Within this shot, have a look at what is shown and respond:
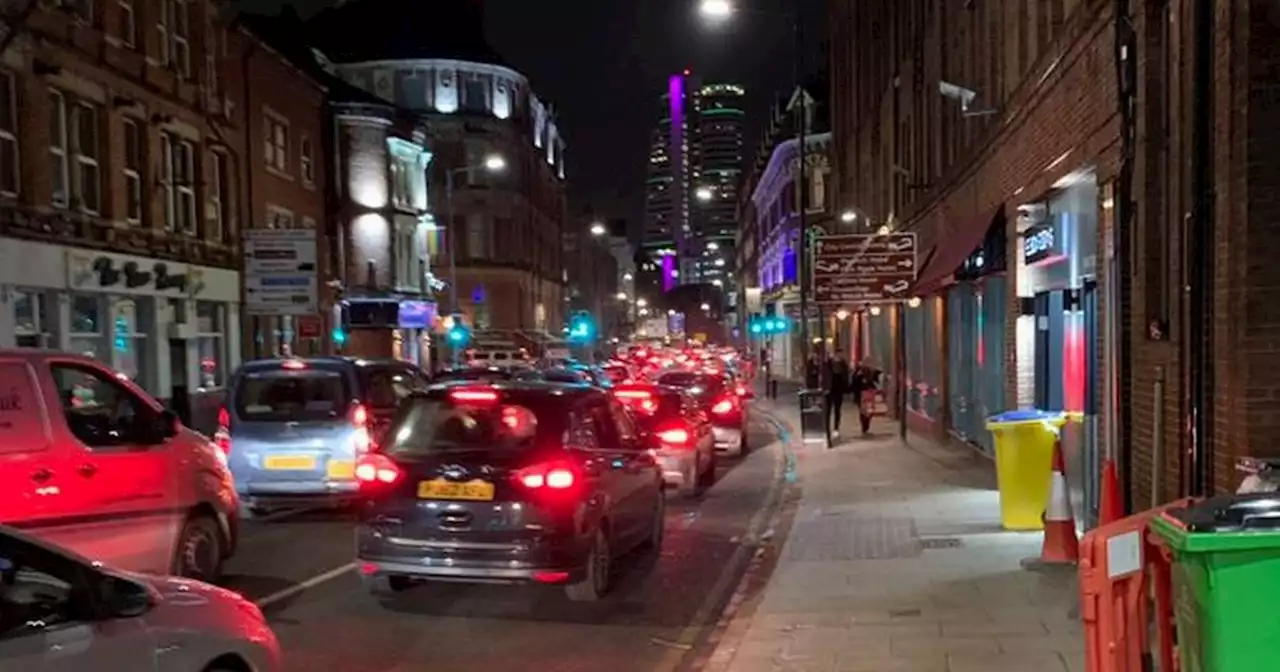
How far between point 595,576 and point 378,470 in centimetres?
182

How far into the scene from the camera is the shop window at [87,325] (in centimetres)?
2328

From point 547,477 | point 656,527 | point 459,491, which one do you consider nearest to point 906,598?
point 547,477

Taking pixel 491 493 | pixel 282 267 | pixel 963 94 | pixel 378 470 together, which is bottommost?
pixel 491 493

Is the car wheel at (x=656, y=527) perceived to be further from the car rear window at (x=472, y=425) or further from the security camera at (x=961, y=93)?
the security camera at (x=961, y=93)

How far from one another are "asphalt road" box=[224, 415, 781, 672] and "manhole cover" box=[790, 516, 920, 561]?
637mm

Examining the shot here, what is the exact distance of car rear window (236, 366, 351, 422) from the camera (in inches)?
552

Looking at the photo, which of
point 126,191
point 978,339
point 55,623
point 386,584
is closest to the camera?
point 55,623

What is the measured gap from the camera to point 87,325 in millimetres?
23938

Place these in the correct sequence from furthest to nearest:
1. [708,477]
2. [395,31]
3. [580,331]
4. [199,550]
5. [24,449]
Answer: [580,331] < [395,31] < [708,477] < [199,550] < [24,449]

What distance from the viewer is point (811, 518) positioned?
14000 mm

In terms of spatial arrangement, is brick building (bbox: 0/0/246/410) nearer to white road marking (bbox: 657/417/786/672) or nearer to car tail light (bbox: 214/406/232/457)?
car tail light (bbox: 214/406/232/457)

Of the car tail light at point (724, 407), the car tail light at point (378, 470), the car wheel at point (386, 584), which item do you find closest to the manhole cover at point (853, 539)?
the car wheel at point (386, 584)

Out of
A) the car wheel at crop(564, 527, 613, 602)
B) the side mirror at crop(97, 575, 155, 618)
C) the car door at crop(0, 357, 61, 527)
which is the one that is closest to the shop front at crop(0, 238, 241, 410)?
the car door at crop(0, 357, 61, 527)

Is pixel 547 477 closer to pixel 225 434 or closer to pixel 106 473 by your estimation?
pixel 106 473
